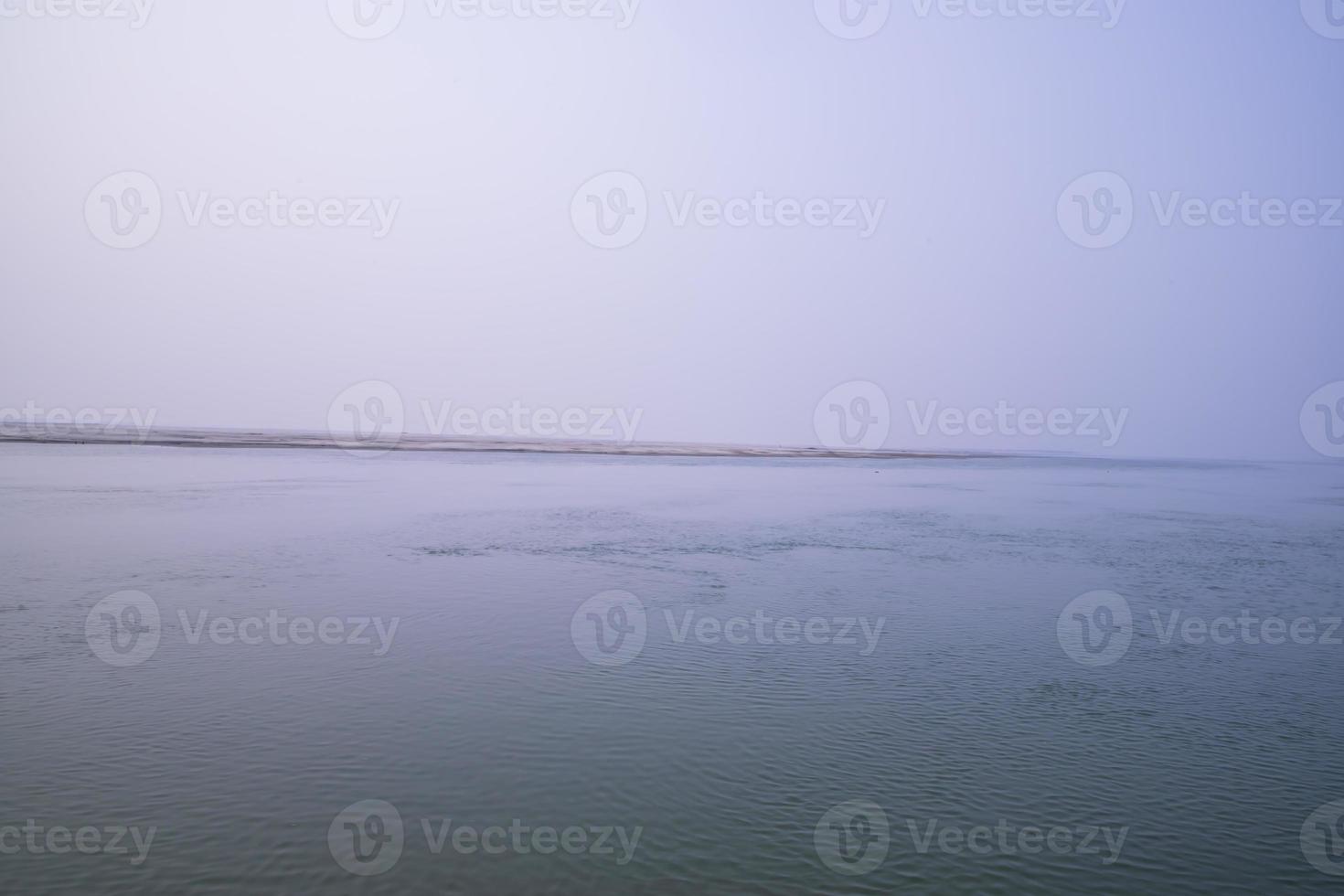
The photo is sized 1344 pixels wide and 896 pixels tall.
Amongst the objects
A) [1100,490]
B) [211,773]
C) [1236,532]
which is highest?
[1100,490]

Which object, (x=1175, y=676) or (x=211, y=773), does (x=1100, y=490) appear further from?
(x=211, y=773)

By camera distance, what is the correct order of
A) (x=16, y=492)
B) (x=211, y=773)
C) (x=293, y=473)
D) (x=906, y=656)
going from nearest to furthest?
1. (x=211, y=773)
2. (x=906, y=656)
3. (x=16, y=492)
4. (x=293, y=473)

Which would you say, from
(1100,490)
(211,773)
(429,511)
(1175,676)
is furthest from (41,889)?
(1100,490)

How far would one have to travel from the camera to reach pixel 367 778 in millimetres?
7438

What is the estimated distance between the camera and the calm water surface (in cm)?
629

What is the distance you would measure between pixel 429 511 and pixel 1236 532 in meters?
26.2

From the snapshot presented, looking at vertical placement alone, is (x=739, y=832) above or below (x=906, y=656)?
below

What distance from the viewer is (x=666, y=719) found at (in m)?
9.24

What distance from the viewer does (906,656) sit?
12.0 m

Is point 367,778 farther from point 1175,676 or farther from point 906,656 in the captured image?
point 1175,676

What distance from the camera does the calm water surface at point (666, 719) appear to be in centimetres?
629

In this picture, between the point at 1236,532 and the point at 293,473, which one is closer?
the point at 1236,532

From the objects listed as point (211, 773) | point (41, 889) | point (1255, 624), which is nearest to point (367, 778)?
point (211, 773)

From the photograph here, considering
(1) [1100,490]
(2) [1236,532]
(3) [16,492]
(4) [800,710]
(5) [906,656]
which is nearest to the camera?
(4) [800,710]
